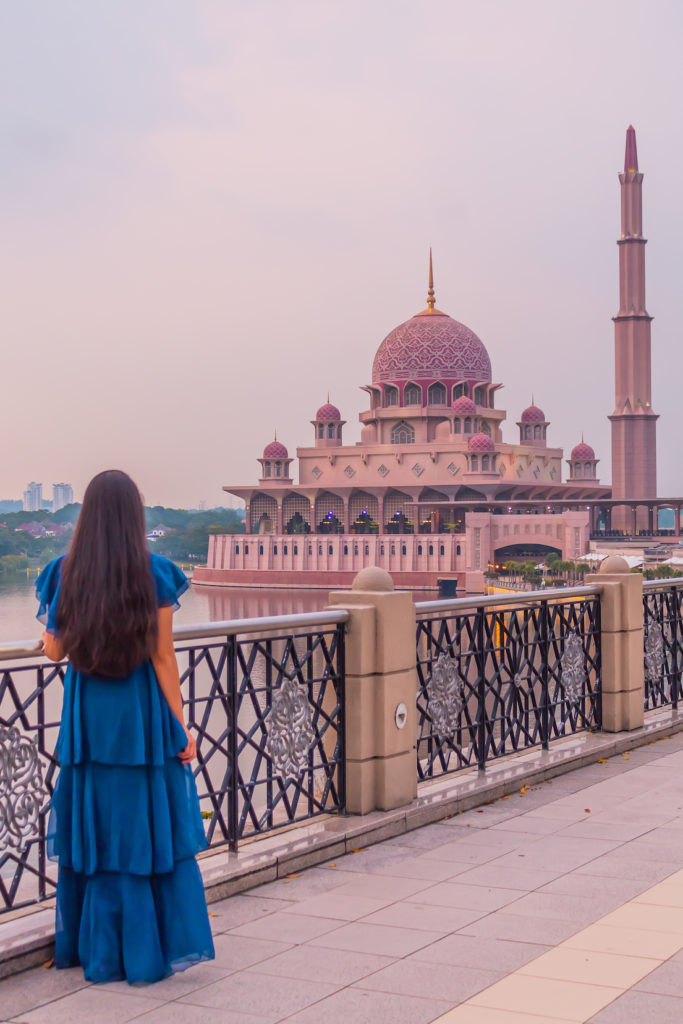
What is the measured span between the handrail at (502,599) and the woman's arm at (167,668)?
2.08 metres

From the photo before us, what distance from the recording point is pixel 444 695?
6.60 metres

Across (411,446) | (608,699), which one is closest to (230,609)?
(411,446)

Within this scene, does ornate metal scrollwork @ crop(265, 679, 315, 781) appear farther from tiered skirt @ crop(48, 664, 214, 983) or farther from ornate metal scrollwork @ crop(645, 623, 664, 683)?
ornate metal scrollwork @ crop(645, 623, 664, 683)

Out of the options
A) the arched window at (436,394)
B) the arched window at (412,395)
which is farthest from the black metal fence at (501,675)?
the arched window at (412,395)

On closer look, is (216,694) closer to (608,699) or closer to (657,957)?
(657,957)

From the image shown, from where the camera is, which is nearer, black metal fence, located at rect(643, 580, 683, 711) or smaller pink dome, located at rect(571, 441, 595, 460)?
black metal fence, located at rect(643, 580, 683, 711)

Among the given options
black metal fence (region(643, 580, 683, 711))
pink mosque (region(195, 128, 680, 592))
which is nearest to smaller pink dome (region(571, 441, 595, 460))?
pink mosque (region(195, 128, 680, 592))

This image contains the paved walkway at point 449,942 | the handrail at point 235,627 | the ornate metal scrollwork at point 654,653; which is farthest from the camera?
the ornate metal scrollwork at point 654,653

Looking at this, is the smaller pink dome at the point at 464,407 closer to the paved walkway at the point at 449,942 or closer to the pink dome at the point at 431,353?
the pink dome at the point at 431,353

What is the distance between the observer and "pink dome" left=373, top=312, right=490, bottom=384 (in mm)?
77188

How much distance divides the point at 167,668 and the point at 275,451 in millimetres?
74874

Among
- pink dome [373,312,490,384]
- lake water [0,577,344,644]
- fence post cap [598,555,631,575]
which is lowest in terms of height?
lake water [0,577,344,644]

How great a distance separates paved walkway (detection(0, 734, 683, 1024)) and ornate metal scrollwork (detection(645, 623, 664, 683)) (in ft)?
10.3

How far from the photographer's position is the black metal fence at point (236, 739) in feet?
13.5
